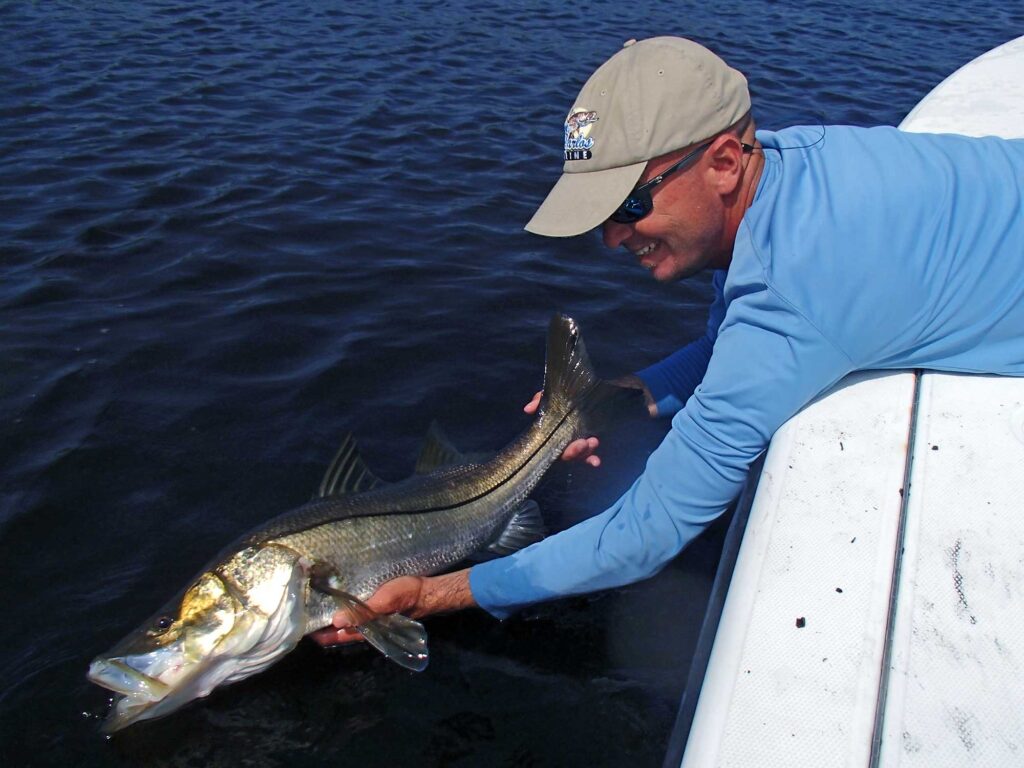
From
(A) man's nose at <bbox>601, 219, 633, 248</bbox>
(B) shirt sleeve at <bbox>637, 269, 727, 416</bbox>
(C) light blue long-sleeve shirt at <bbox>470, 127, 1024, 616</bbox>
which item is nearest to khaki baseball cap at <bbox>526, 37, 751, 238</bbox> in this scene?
(A) man's nose at <bbox>601, 219, 633, 248</bbox>

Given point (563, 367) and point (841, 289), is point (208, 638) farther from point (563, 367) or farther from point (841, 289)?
point (841, 289)

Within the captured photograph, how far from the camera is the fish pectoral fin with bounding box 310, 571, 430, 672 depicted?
318 cm

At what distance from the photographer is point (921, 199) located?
2408 millimetres

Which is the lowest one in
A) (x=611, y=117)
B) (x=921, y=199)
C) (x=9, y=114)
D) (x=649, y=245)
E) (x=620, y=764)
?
(x=620, y=764)

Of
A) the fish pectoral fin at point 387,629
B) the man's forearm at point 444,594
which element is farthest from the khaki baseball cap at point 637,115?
the fish pectoral fin at point 387,629

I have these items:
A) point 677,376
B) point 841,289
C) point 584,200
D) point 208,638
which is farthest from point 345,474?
point 841,289

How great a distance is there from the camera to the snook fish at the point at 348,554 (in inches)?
117

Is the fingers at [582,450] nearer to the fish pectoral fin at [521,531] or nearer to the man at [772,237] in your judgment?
the fish pectoral fin at [521,531]

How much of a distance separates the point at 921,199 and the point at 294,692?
2.76m

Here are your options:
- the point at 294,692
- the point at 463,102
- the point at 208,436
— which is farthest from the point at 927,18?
the point at 294,692

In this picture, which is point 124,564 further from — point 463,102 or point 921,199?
point 463,102

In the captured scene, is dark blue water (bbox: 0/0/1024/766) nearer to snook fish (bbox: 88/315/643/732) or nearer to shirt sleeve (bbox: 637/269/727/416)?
snook fish (bbox: 88/315/643/732)

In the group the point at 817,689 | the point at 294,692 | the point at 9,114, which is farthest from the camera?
the point at 9,114

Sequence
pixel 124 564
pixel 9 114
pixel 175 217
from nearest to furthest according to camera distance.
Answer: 1. pixel 124 564
2. pixel 175 217
3. pixel 9 114
